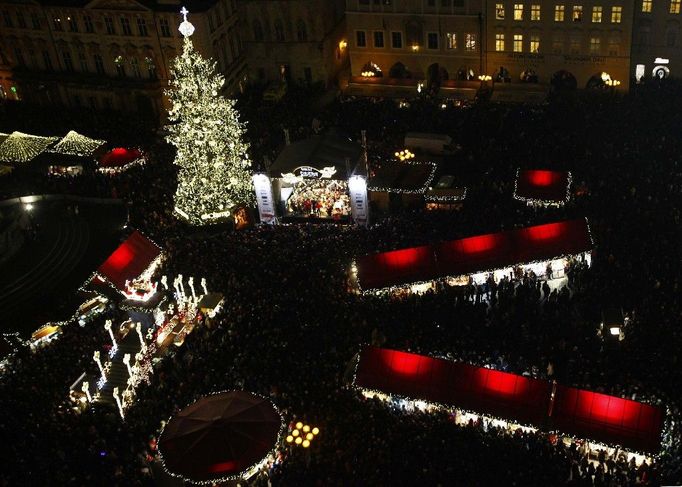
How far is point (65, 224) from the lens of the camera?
5047 cm

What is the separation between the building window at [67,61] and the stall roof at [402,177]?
2964 centimetres

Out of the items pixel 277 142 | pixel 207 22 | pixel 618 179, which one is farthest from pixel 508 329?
pixel 207 22

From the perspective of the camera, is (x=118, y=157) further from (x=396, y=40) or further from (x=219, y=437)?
(x=219, y=437)

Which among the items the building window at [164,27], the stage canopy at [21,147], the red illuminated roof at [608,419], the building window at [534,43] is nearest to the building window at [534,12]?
the building window at [534,43]

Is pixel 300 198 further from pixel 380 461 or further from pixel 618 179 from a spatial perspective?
pixel 380 461

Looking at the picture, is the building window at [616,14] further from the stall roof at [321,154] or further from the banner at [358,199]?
the banner at [358,199]

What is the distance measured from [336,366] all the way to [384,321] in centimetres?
367

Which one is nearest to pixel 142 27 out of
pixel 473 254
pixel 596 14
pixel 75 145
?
pixel 75 145

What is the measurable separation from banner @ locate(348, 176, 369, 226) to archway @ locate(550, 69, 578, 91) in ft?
77.0

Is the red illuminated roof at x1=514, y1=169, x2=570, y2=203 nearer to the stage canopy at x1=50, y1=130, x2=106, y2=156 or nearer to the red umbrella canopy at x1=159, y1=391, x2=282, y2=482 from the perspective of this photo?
the red umbrella canopy at x1=159, y1=391, x2=282, y2=482

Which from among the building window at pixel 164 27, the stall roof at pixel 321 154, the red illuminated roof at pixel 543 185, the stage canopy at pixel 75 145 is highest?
the building window at pixel 164 27

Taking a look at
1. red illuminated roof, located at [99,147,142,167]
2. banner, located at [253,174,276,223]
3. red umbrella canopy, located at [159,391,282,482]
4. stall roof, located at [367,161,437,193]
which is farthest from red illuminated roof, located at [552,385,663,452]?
red illuminated roof, located at [99,147,142,167]

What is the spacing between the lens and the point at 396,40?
66.4 m

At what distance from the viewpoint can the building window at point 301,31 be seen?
66375mm
